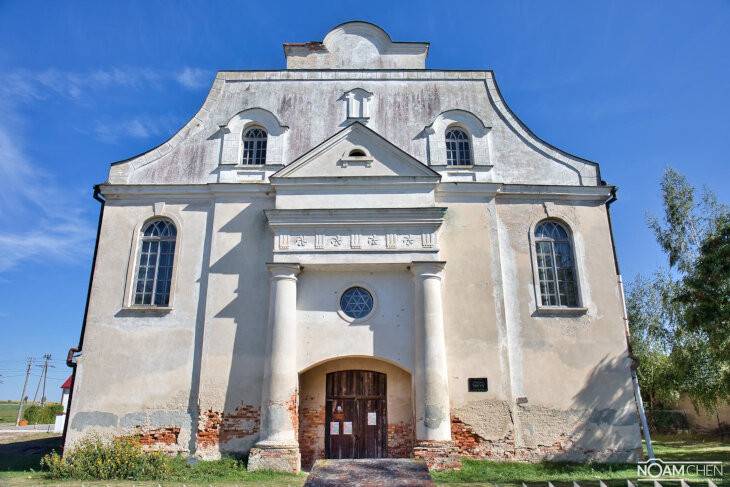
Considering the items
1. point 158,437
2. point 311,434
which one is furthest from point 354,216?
point 158,437

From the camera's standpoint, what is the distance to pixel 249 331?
1296 centimetres

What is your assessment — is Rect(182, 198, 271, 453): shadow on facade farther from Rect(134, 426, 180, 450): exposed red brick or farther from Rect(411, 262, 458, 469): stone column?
Rect(411, 262, 458, 469): stone column

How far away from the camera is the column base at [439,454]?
442 inches

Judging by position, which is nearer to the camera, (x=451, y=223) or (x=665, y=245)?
(x=451, y=223)

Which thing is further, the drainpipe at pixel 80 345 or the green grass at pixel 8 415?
the green grass at pixel 8 415

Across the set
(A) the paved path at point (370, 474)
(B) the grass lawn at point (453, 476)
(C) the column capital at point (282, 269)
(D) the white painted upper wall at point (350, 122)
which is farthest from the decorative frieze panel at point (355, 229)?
(A) the paved path at point (370, 474)

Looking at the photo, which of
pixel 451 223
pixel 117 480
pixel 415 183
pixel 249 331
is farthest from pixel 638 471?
pixel 117 480

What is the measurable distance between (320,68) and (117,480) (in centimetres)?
1273

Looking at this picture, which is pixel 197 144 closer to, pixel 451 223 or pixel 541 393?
pixel 451 223

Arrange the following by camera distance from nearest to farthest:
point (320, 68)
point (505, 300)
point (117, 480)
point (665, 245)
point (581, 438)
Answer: point (117, 480) → point (581, 438) → point (505, 300) → point (320, 68) → point (665, 245)

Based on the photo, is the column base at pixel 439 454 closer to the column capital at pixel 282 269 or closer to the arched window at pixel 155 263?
the column capital at pixel 282 269

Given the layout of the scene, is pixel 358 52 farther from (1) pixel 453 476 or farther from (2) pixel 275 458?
(1) pixel 453 476

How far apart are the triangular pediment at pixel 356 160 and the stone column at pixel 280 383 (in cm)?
288

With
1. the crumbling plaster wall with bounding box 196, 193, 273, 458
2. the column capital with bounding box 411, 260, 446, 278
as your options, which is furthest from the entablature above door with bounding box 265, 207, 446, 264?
the crumbling plaster wall with bounding box 196, 193, 273, 458
